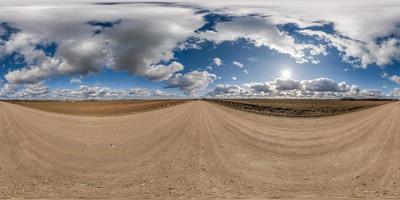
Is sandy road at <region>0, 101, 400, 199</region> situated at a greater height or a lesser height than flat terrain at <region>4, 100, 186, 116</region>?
lesser

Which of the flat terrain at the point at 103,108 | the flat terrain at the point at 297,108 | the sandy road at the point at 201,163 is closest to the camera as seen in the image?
the sandy road at the point at 201,163

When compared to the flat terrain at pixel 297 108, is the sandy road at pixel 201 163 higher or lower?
lower

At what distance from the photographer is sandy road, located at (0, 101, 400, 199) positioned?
36.6 ft

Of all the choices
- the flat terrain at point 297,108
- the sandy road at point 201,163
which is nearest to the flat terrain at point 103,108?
the flat terrain at point 297,108

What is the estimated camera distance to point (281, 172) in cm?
1351

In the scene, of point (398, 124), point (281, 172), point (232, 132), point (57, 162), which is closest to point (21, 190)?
point (57, 162)

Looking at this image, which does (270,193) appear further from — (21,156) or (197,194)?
(21,156)

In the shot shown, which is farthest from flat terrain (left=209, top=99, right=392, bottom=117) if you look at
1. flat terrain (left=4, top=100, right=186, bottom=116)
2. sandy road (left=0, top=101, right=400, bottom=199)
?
sandy road (left=0, top=101, right=400, bottom=199)

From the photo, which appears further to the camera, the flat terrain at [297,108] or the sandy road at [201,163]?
the flat terrain at [297,108]

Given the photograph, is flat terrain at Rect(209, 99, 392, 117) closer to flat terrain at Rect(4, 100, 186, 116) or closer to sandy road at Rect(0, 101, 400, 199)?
flat terrain at Rect(4, 100, 186, 116)

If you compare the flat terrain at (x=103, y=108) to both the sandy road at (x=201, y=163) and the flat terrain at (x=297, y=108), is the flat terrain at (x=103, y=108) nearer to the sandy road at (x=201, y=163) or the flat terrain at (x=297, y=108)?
the flat terrain at (x=297, y=108)

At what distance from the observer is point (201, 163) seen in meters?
14.5

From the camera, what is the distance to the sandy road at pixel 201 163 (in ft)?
36.6

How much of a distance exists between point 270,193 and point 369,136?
11.5 metres
